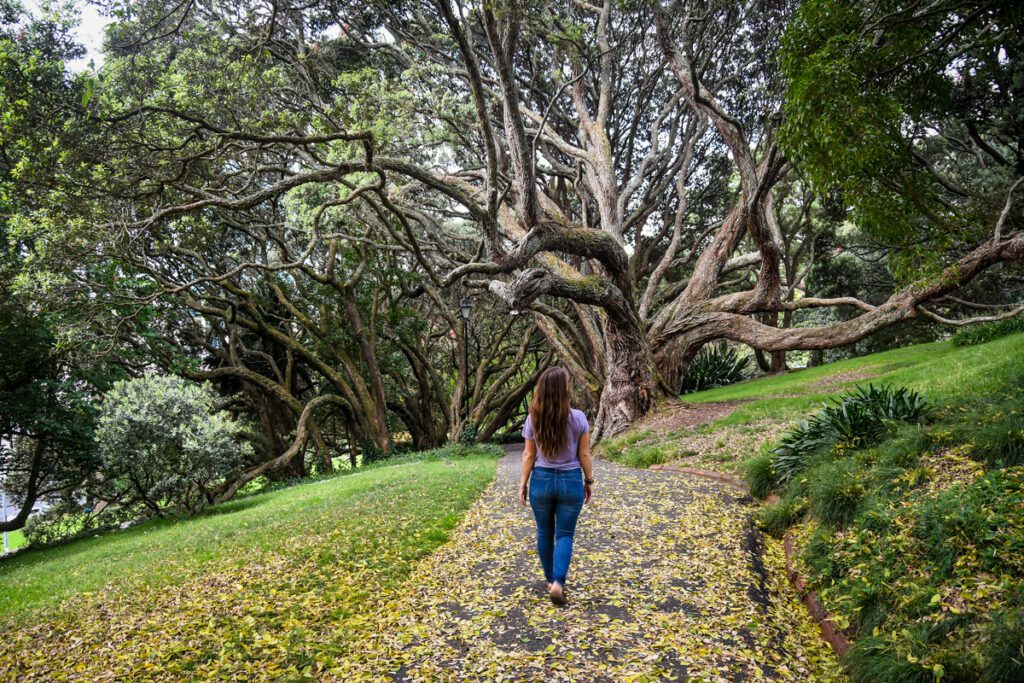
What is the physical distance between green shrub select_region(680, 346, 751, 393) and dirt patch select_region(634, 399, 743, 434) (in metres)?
8.63

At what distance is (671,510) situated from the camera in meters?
6.69

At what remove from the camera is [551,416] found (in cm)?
432

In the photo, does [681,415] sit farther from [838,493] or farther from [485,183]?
[485,183]

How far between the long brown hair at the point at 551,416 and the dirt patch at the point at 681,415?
7600 millimetres

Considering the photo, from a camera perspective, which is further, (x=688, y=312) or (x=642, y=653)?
(x=688, y=312)

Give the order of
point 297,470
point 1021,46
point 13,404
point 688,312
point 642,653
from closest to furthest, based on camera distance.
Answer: point 642,653
point 1021,46
point 13,404
point 688,312
point 297,470

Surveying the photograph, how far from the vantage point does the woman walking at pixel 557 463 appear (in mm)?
4328

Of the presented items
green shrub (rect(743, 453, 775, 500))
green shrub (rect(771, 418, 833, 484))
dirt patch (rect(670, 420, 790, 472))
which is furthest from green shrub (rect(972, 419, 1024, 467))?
dirt patch (rect(670, 420, 790, 472))

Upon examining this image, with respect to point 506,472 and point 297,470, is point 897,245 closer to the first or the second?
point 506,472

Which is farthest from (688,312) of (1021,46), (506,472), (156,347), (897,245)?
(156,347)

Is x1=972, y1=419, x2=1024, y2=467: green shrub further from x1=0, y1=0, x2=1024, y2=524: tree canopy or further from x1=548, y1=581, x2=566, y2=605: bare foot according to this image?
x1=548, y1=581, x2=566, y2=605: bare foot

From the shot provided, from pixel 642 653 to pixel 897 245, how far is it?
18.0 ft

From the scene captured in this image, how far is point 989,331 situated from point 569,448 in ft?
38.6

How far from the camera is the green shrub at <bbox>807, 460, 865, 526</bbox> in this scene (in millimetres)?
4859
